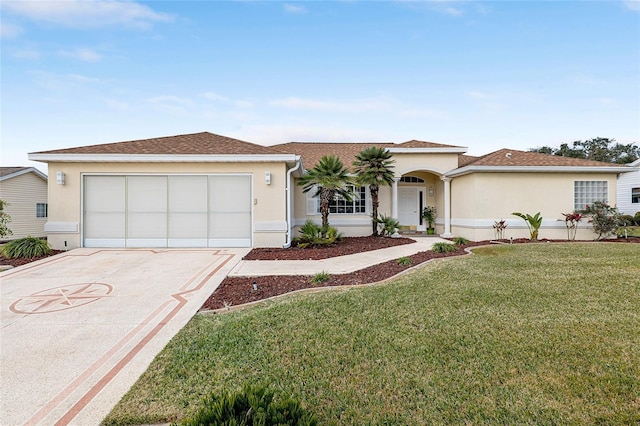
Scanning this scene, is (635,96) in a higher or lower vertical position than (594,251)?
higher

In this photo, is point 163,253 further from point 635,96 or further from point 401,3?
point 635,96

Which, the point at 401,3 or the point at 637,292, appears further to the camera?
the point at 401,3

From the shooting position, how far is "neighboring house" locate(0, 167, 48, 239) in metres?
17.4

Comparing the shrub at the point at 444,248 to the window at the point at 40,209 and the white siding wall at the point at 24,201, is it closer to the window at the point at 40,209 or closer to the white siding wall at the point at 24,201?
the white siding wall at the point at 24,201

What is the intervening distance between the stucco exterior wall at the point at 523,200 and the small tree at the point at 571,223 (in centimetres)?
15

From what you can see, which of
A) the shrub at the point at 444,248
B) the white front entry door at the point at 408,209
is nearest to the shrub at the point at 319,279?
the shrub at the point at 444,248

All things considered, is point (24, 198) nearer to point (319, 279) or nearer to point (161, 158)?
point (161, 158)

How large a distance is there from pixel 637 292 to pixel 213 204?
11072 millimetres

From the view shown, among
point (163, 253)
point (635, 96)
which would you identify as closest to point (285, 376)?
point (163, 253)

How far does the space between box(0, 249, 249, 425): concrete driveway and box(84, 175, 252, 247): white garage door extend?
221cm

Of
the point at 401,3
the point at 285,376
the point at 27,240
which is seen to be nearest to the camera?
the point at 285,376

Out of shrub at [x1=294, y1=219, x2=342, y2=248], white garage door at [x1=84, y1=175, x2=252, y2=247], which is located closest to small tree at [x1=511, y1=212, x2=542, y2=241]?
shrub at [x1=294, y1=219, x2=342, y2=248]

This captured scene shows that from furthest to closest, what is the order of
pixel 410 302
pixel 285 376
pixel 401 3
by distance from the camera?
pixel 401 3, pixel 410 302, pixel 285 376

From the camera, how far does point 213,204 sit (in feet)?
36.4
